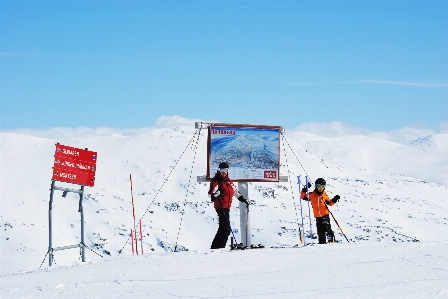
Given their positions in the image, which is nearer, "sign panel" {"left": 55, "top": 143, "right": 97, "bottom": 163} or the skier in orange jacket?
the skier in orange jacket

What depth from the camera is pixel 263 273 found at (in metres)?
8.55

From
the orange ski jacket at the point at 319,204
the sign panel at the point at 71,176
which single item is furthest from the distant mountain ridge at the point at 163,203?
the orange ski jacket at the point at 319,204

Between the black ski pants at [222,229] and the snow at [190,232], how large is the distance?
0.66 m

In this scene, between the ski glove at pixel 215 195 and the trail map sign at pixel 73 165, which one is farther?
the trail map sign at pixel 73 165

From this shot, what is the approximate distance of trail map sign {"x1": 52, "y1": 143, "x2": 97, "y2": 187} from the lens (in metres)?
14.4

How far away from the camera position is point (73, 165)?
14.8 metres

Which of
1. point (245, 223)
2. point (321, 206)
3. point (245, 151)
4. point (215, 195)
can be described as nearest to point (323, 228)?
point (321, 206)

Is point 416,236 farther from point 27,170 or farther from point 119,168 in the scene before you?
point 27,170

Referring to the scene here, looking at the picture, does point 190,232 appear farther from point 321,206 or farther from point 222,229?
point 222,229

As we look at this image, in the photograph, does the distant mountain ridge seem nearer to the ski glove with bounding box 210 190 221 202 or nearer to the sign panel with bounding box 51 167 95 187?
the sign panel with bounding box 51 167 95 187

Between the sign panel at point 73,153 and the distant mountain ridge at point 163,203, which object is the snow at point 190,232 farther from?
the sign panel at point 73,153

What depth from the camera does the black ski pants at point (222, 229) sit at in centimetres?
1166

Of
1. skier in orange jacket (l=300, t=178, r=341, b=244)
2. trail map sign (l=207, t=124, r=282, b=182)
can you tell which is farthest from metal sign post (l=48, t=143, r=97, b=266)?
skier in orange jacket (l=300, t=178, r=341, b=244)

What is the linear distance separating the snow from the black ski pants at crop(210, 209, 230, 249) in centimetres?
66
